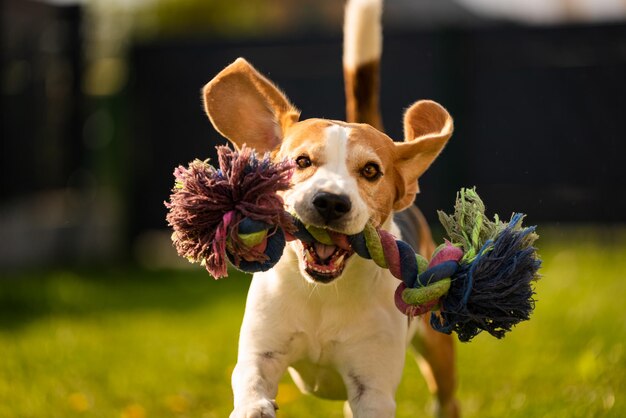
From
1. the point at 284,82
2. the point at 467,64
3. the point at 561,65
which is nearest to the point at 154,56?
the point at 284,82

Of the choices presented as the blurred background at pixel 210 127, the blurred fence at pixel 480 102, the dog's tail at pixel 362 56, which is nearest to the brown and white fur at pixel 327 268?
the dog's tail at pixel 362 56

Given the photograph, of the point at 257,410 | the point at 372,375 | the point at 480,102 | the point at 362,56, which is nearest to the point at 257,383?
the point at 257,410

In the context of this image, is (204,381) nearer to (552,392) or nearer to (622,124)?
(552,392)

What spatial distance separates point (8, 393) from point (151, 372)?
0.80 meters

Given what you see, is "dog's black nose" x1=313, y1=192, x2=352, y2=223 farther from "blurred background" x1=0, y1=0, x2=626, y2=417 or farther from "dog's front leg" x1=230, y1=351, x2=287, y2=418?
"blurred background" x1=0, y1=0, x2=626, y2=417

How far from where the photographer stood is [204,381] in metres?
5.20

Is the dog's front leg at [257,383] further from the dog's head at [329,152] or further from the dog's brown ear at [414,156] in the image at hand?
the dog's brown ear at [414,156]

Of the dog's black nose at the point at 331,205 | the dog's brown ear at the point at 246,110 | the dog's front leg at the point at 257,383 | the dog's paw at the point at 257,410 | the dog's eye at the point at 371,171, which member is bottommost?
the dog's paw at the point at 257,410

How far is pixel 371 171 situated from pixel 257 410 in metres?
0.84

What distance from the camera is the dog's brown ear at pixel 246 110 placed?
3.59 meters

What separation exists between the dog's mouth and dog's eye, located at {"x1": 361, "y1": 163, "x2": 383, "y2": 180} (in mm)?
261

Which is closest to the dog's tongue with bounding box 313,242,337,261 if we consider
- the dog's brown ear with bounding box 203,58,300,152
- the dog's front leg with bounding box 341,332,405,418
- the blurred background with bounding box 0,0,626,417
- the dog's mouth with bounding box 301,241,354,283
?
the dog's mouth with bounding box 301,241,354,283

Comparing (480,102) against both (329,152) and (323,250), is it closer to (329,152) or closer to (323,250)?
(329,152)

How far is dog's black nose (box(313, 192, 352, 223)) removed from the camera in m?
2.98
